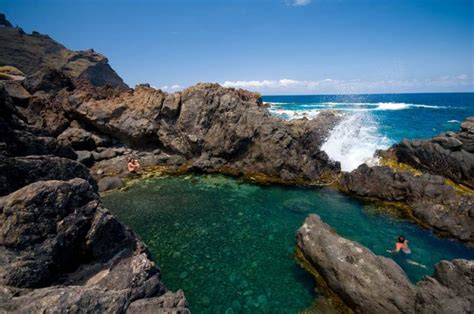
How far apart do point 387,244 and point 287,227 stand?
628cm

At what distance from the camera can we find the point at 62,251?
825 cm

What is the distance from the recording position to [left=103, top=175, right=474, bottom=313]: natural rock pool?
42.6 ft

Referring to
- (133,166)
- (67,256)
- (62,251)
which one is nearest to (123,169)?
(133,166)

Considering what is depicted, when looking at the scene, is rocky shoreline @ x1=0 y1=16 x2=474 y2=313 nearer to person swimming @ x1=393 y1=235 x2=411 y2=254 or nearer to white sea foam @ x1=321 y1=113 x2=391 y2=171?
white sea foam @ x1=321 y1=113 x2=391 y2=171

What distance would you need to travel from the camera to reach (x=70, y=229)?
8500mm

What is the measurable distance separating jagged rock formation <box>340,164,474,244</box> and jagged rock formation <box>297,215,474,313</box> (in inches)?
342

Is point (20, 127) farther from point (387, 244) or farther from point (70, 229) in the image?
point (387, 244)

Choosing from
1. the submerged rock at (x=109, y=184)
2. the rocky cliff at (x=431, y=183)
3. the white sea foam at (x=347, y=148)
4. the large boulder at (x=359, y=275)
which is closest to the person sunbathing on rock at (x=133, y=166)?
the submerged rock at (x=109, y=184)

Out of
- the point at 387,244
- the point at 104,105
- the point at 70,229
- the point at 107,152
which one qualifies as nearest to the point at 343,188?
the point at 387,244

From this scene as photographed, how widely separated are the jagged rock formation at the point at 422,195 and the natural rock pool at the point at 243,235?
127 centimetres

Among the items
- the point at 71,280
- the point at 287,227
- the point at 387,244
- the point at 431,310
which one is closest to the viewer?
the point at 71,280

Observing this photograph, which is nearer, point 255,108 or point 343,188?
point 343,188

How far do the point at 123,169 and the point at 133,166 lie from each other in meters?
1.75

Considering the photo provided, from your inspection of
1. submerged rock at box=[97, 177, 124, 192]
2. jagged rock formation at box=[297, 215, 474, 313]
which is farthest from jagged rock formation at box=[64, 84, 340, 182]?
jagged rock formation at box=[297, 215, 474, 313]
